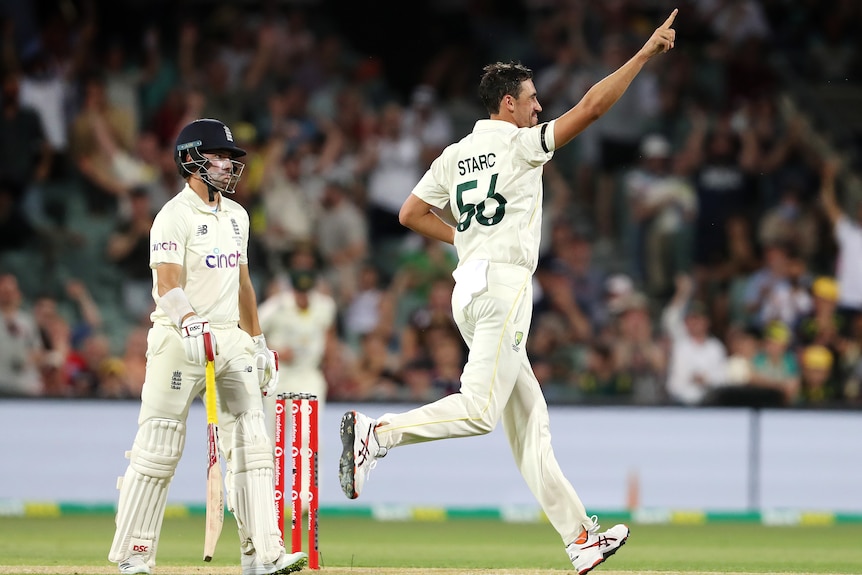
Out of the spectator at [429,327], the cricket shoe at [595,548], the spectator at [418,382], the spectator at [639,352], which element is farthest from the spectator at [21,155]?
the cricket shoe at [595,548]

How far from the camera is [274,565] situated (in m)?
7.09

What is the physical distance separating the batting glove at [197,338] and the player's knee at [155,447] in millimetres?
438

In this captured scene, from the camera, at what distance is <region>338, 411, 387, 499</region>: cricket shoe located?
681cm

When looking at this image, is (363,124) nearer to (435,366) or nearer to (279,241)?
(279,241)

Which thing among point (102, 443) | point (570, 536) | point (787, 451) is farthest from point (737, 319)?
point (570, 536)

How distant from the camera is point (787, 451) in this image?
13086mm

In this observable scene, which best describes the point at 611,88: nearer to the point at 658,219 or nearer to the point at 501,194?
the point at 501,194

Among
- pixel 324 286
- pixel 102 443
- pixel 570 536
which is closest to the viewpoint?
pixel 570 536

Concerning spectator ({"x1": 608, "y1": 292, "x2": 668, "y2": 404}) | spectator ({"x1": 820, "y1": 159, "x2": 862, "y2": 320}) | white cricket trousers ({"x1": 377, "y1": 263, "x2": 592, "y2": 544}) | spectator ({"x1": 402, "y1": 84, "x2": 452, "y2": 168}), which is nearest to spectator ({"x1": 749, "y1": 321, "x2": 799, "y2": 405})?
spectator ({"x1": 608, "y1": 292, "x2": 668, "y2": 404})

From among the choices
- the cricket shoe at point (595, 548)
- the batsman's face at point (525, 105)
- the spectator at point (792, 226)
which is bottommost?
the cricket shoe at point (595, 548)

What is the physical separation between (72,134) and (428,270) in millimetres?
4128

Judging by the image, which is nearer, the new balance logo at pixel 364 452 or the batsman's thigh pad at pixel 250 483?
the new balance logo at pixel 364 452

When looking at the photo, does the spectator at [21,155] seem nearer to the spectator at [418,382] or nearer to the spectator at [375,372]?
the spectator at [375,372]

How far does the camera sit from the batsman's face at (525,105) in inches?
284
